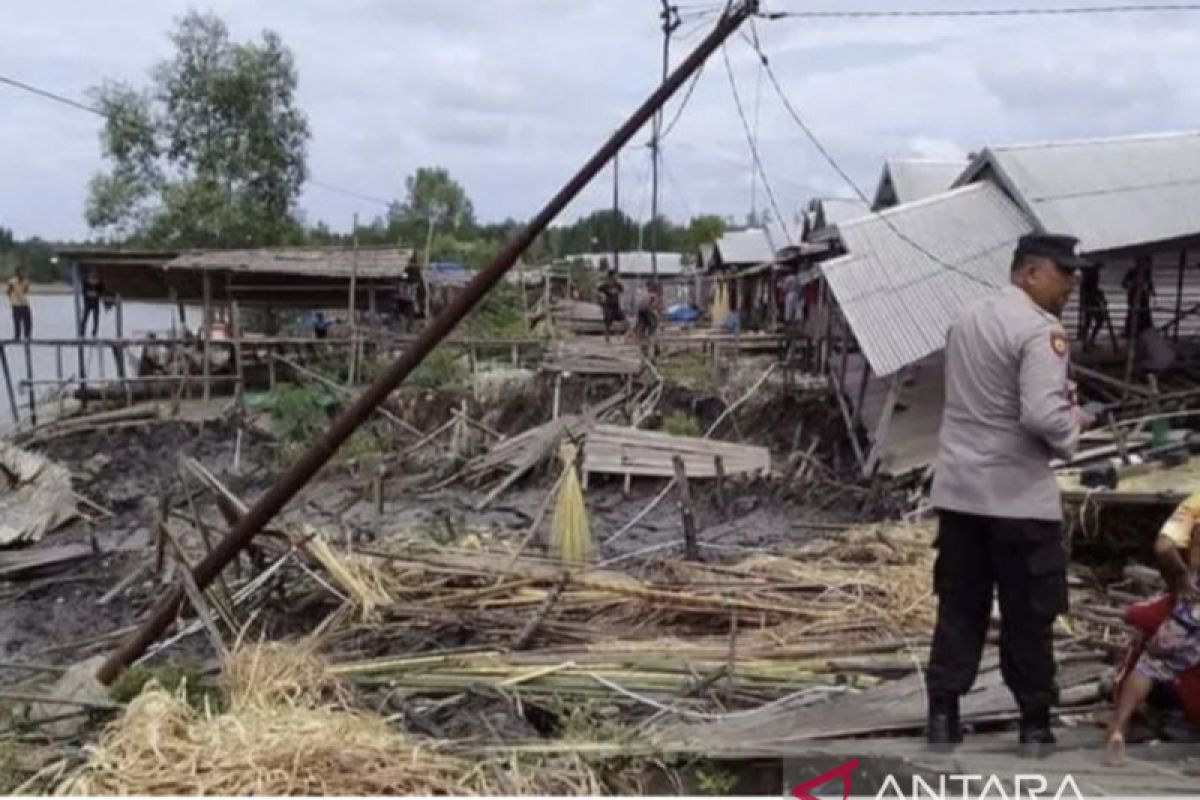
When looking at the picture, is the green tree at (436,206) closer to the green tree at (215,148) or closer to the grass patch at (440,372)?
the green tree at (215,148)

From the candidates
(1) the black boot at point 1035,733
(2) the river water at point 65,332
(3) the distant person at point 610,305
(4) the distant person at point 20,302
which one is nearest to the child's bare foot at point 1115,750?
Answer: (1) the black boot at point 1035,733

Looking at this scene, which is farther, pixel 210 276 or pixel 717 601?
pixel 210 276

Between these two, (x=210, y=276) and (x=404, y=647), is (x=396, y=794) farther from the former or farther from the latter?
(x=210, y=276)

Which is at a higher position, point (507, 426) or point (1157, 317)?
point (1157, 317)

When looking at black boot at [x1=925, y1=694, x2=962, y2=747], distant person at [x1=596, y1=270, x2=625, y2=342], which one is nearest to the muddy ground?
black boot at [x1=925, y1=694, x2=962, y2=747]

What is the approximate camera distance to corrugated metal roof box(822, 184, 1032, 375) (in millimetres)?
13383

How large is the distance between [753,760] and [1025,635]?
97cm

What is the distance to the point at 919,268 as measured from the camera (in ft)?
49.3

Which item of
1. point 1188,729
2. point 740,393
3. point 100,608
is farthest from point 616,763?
point 740,393

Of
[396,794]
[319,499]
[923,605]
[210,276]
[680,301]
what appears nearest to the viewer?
[396,794]

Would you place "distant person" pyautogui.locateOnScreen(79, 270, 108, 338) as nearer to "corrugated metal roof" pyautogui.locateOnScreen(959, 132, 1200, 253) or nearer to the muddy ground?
the muddy ground

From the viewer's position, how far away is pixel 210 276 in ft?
79.0

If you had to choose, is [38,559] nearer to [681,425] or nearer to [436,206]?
[681,425]

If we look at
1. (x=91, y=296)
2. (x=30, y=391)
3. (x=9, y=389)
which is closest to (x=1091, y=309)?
(x=30, y=391)
